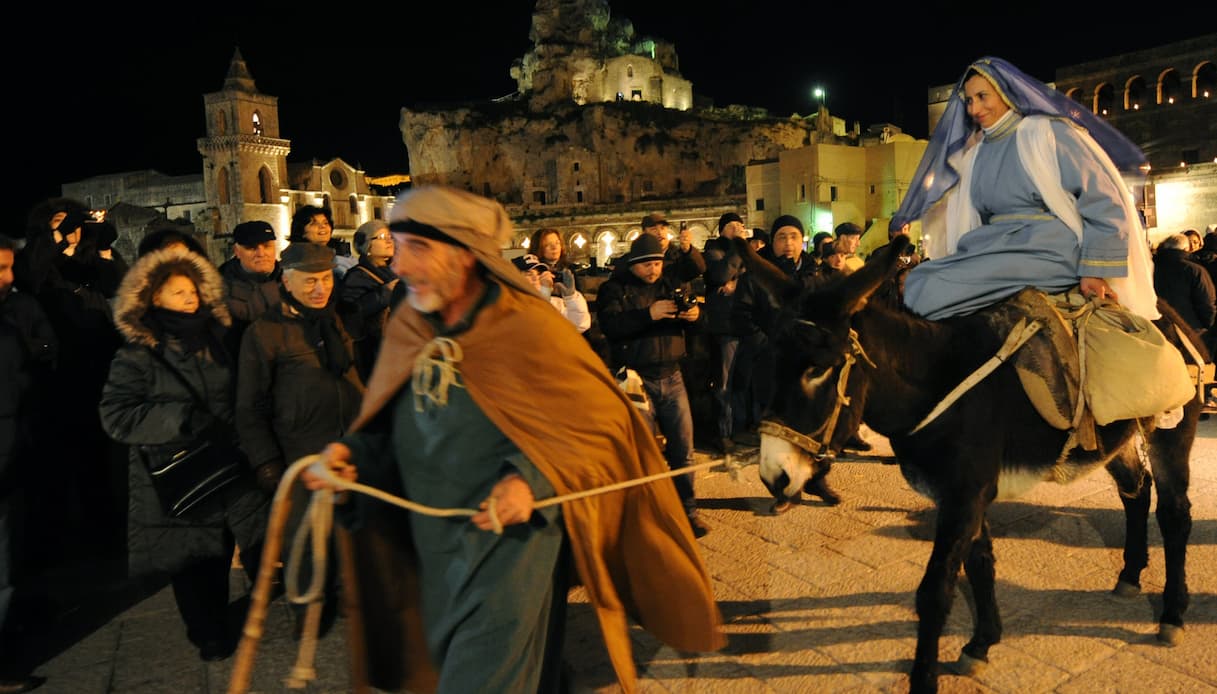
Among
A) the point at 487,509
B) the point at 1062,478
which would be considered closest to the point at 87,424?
the point at 487,509

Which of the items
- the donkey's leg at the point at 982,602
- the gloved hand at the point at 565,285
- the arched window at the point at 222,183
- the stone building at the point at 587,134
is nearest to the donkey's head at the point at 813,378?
the donkey's leg at the point at 982,602

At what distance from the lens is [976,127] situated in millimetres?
4145

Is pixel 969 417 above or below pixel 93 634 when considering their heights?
above

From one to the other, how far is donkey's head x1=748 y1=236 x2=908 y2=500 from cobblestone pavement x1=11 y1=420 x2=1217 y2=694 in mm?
264

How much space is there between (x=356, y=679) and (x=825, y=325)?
6.97 ft

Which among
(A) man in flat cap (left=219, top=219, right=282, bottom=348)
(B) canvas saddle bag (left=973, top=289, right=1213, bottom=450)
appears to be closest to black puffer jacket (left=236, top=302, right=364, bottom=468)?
(A) man in flat cap (left=219, top=219, right=282, bottom=348)

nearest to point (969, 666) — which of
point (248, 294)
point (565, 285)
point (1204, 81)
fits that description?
point (565, 285)

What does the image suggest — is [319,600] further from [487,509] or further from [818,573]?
[818,573]

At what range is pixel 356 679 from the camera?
2.75m

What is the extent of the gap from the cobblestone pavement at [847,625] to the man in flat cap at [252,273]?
75.6 inches

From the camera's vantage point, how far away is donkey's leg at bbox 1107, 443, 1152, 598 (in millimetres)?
4340

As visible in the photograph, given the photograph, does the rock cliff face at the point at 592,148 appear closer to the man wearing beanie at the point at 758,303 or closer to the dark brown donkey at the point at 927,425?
the man wearing beanie at the point at 758,303

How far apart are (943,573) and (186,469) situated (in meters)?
3.73

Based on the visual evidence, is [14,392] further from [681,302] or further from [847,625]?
[847,625]
